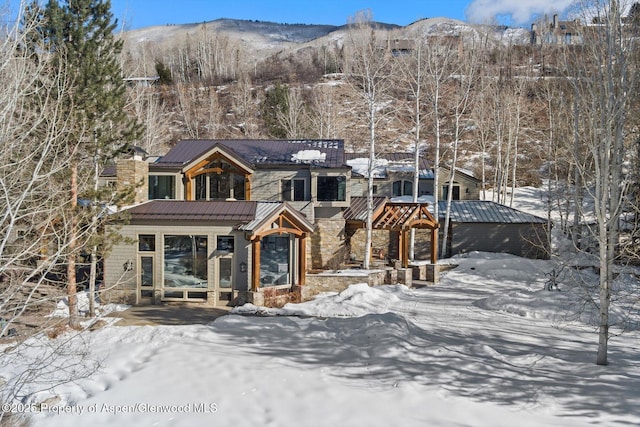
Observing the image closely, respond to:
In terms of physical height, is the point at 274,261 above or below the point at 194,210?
below

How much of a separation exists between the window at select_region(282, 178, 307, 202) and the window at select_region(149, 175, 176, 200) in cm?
458

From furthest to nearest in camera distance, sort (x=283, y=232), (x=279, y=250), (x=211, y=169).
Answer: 1. (x=211, y=169)
2. (x=279, y=250)
3. (x=283, y=232)

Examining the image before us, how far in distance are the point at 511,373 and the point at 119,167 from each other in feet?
46.4

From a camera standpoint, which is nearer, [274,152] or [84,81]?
[84,81]

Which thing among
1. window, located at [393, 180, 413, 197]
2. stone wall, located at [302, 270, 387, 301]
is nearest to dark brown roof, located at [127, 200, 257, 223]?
stone wall, located at [302, 270, 387, 301]

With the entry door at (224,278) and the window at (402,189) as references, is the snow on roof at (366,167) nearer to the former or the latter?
the window at (402,189)

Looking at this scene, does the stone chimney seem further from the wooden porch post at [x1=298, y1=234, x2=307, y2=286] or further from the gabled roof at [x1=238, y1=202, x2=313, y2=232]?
the wooden porch post at [x1=298, y1=234, x2=307, y2=286]

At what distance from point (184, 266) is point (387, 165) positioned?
17.9 m

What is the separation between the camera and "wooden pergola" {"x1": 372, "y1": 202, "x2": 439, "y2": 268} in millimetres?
21781

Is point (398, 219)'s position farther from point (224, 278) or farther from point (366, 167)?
point (224, 278)

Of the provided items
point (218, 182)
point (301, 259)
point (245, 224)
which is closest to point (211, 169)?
point (218, 182)

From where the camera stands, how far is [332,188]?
21.2 meters

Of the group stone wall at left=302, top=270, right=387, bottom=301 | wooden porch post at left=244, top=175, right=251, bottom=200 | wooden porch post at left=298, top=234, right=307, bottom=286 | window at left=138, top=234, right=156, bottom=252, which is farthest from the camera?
wooden porch post at left=244, top=175, right=251, bottom=200

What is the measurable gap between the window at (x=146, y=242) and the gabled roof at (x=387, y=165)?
15053mm
